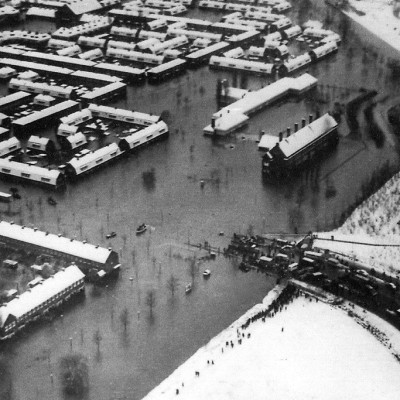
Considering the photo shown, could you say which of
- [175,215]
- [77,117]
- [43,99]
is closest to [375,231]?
[175,215]

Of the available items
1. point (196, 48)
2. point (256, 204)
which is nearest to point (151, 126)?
point (256, 204)

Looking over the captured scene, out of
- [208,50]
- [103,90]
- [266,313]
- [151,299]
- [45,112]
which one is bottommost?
[151,299]

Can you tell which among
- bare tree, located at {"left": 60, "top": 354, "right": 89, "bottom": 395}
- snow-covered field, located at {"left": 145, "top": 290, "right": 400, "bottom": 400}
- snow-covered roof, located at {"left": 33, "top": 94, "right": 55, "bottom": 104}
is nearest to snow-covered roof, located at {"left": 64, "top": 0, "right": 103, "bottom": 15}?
snow-covered roof, located at {"left": 33, "top": 94, "right": 55, "bottom": 104}

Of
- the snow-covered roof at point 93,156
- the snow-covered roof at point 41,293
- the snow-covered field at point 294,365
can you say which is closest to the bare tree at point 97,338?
the snow-covered roof at point 41,293

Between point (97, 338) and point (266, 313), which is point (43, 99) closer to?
point (97, 338)

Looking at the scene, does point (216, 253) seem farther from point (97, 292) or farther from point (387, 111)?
point (387, 111)

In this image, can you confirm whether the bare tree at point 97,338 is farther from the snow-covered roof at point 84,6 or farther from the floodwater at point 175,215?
the snow-covered roof at point 84,6

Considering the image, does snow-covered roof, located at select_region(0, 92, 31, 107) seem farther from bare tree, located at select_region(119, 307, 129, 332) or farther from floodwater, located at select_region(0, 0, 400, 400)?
bare tree, located at select_region(119, 307, 129, 332)
